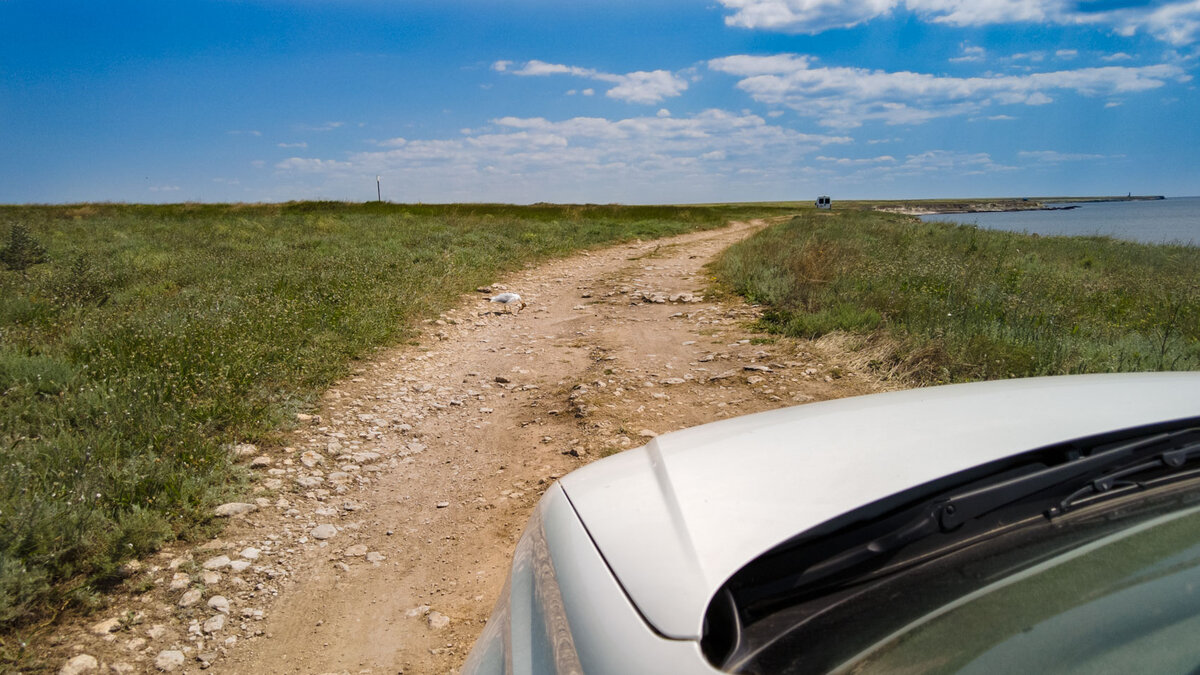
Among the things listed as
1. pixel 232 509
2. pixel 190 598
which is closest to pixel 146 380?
pixel 232 509

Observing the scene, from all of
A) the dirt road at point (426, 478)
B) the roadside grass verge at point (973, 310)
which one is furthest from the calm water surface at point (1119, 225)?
the dirt road at point (426, 478)

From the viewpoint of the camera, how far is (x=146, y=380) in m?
4.54

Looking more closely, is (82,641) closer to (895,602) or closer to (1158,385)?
(895,602)

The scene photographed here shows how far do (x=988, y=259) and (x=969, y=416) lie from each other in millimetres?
12589

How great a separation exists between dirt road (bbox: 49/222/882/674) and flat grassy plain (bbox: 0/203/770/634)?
0.26m

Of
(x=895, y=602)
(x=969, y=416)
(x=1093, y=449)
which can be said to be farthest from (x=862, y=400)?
(x=895, y=602)

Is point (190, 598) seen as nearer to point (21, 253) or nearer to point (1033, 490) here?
point (1033, 490)

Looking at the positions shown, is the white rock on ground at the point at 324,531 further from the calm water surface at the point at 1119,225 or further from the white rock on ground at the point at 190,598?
the calm water surface at the point at 1119,225

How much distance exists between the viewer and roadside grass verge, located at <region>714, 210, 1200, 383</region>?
5.43 metres

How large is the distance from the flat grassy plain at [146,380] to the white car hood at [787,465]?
2829 millimetres

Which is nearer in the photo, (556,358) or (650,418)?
(650,418)

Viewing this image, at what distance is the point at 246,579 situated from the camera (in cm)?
306

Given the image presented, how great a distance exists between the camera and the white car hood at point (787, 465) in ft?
3.67

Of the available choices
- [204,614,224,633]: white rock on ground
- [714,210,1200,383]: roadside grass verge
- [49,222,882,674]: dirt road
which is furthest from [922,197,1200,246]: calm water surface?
[204,614,224,633]: white rock on ground
